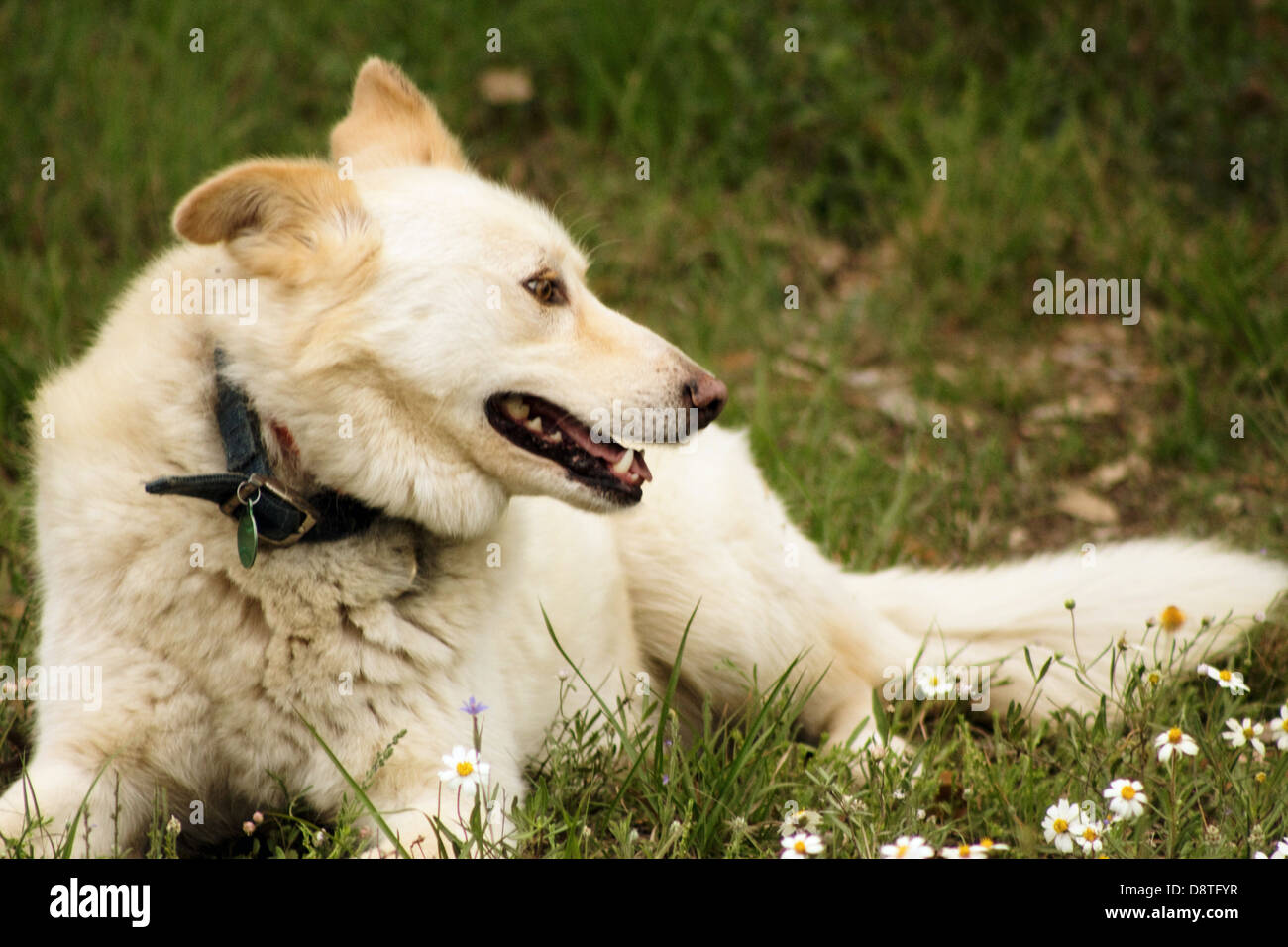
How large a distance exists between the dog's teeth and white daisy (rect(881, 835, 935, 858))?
1.08m

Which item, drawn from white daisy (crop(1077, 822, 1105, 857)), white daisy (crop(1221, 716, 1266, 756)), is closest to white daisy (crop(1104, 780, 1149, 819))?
white daisy (crop(1077, 822, 1105, 857))

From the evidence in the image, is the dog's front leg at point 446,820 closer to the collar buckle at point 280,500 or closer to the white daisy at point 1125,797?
the collar buckle at point 280,500

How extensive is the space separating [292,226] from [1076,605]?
7.35 feet

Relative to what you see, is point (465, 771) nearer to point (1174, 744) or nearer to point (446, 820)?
point (446, 820)

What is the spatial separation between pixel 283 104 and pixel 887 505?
139 inches

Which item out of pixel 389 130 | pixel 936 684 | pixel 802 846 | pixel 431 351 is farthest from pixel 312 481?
pixel 936 684

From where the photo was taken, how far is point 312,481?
255cm

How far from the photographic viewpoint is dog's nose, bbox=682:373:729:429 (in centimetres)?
267

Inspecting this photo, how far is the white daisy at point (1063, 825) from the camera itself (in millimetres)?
2410

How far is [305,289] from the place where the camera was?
2.50 metres

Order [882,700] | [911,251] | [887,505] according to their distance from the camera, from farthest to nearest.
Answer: [911,251] < [887,505] < [882,700]
